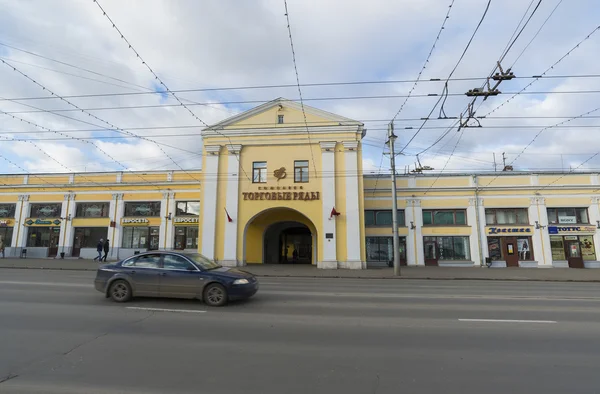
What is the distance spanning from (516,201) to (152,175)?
30.4 meters

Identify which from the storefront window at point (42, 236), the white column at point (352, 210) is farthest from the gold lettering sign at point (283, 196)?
the storefront window at point (42, 236)

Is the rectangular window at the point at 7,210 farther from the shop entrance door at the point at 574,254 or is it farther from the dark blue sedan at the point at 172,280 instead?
the shop entrance door at the point at 574,254

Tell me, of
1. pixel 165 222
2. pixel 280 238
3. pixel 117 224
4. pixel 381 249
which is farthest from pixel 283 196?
pixel 117 224

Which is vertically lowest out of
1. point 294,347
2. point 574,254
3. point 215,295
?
point 294,347

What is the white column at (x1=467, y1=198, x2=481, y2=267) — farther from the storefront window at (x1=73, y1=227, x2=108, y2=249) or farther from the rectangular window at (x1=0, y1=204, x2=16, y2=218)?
the rectangular window at (x1=0, y1=204, x2=16, y2=218)

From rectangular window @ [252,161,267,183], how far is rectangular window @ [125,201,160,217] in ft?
35.2

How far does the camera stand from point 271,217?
26188 mm

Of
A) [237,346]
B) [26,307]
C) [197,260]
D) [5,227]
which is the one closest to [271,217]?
[197,260]

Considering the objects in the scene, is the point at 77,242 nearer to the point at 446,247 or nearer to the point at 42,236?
the point at 42,236

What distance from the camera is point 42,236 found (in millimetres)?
29562

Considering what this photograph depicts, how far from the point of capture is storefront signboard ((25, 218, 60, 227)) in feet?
96.3

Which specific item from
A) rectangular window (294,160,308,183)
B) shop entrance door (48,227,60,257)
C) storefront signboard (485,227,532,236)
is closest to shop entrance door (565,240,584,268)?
storefront signboard (485,227,532,236)

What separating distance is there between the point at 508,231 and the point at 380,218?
967cm

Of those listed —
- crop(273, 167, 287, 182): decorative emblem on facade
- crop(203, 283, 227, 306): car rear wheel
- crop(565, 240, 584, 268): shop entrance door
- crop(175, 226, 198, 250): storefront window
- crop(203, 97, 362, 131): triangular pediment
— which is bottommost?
crop(203, 283, 227, 306): car rear wheel
